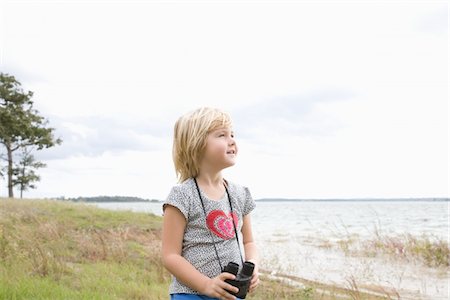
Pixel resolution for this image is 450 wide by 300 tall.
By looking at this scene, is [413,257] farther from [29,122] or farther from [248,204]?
[29,122]

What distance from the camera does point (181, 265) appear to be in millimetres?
2127

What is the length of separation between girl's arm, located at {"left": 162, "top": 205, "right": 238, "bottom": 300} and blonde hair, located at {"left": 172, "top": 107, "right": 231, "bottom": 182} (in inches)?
9.2

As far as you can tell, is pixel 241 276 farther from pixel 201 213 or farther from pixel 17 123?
pixel 17 123

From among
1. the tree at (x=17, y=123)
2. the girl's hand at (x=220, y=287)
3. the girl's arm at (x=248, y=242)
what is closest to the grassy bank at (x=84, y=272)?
the girl's arm at (x=248, y=242)

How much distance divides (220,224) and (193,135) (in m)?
0.41

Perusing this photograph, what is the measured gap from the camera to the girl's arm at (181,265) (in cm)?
204

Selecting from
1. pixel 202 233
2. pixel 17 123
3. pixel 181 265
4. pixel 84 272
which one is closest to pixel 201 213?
pixel 202 233

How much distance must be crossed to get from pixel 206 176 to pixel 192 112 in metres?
0.30

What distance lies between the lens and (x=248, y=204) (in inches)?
96.4

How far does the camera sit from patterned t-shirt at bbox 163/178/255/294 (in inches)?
85.3

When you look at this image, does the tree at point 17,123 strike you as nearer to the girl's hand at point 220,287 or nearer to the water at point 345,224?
the water at point 345,224

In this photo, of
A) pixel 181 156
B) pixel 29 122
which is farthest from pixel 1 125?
pixel 181 156

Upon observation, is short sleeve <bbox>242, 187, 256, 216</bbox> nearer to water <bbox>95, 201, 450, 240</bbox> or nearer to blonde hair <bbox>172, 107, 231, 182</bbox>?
blonde hair <bbox>172, 107, 231, 182</bbox>

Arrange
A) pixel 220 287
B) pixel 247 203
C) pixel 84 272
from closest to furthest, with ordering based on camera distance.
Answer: pixel 220 287
pixel 247 203
pixel 84 272
